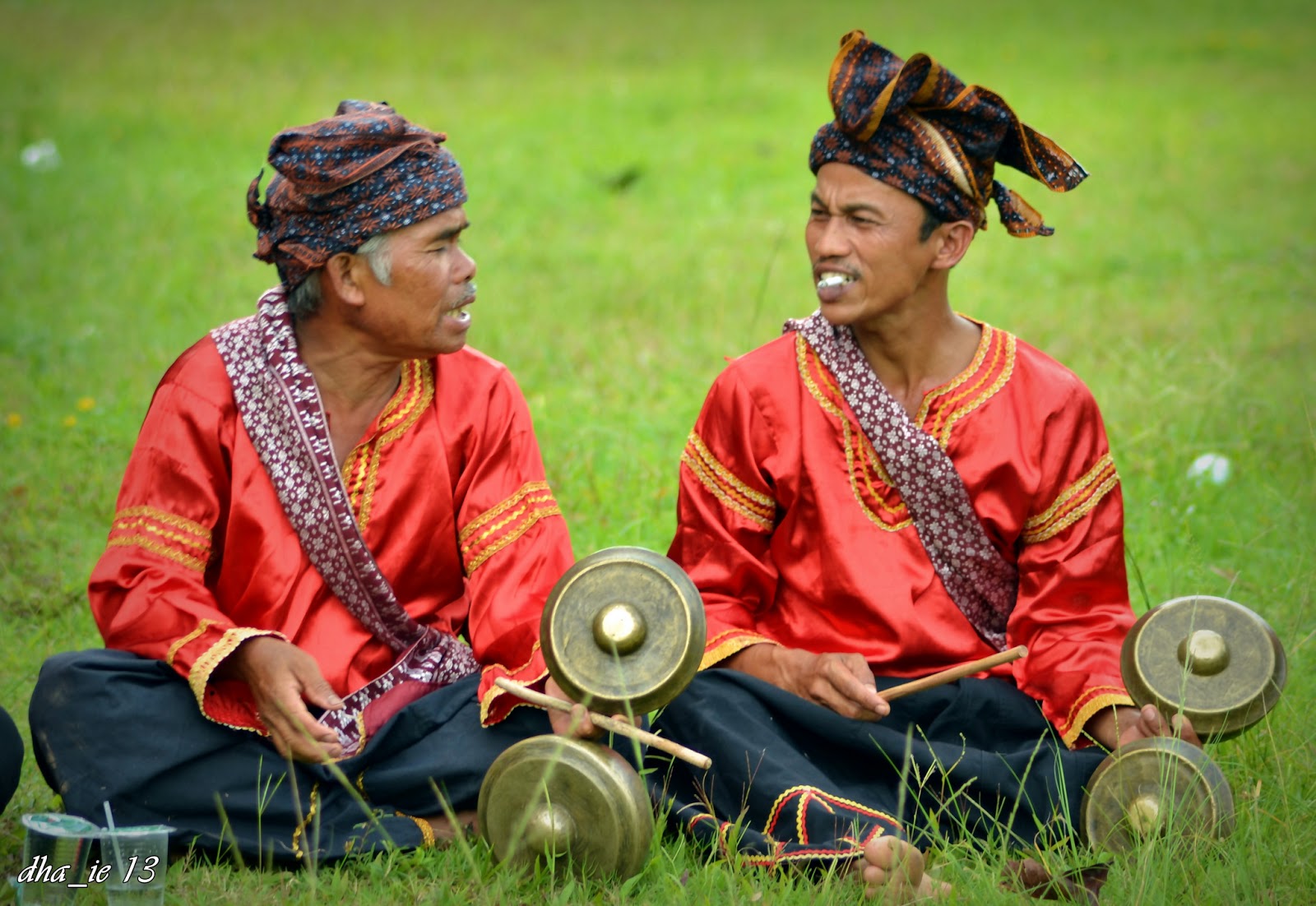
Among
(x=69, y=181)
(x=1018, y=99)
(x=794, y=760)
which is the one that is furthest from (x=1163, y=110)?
(x=794, y=760)

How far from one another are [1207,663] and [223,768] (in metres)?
2.20

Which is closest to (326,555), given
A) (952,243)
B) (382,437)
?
(382,437)

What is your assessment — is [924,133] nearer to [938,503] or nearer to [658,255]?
[938,503]

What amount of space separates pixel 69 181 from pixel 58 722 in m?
7.49

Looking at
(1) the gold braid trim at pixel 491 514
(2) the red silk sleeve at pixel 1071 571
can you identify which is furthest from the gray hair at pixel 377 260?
(2) the red silk sleeve at pixel 1071 571

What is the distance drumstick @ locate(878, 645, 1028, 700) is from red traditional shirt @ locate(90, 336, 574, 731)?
784 millimetres

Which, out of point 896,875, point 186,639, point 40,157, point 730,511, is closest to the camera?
point 896,875

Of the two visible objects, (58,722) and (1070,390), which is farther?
(1070,390)

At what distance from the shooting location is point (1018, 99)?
1235 centimetres

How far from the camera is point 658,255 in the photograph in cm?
902

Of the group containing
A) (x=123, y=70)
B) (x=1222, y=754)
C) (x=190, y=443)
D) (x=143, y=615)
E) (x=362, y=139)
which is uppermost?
(x=123, y=70)

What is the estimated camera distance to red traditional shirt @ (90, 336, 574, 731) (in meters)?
3.55

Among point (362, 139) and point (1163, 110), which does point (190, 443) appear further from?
point (1163, 110)

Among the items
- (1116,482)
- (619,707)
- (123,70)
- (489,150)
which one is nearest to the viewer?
(619,707)
